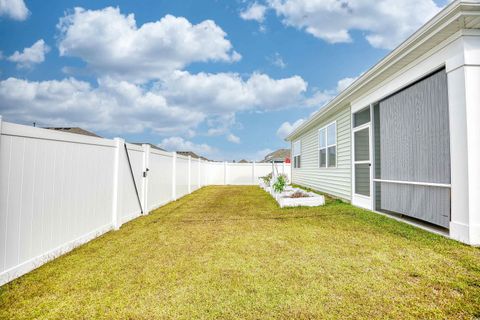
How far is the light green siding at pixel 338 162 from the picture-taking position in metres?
8.13

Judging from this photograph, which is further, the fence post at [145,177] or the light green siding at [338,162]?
the light green siding at [338,162]

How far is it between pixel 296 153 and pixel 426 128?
462 inches

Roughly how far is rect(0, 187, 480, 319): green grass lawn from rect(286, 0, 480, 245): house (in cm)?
69

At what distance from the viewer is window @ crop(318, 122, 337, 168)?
30.6 feet

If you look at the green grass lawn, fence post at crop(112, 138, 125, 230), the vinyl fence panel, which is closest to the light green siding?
the green grass lawn

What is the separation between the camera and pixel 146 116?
Result: 14.2 m

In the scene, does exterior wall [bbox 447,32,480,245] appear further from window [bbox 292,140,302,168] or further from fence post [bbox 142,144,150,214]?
window [bbox 292,140,302,168]

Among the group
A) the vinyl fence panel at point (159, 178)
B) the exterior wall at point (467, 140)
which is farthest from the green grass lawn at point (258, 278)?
the vinyl fence panel at point (159, 178)

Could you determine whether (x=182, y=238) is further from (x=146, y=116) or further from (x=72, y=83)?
(x=72, y=83)

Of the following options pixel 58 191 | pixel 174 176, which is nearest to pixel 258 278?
pixel 58 191

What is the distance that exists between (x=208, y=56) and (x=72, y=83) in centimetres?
743

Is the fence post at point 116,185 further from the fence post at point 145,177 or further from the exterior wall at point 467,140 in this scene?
the exterior wall at point 467,140

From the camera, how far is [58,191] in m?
3.39

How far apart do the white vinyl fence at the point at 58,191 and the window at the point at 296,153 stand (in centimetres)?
1042
